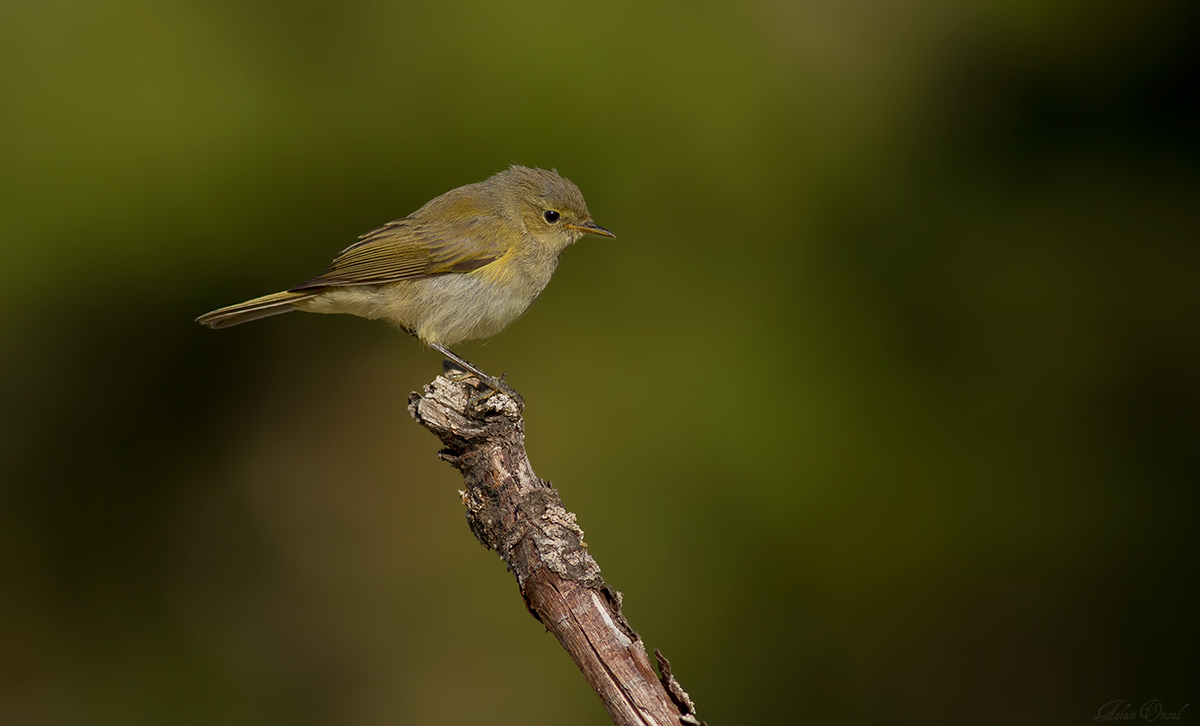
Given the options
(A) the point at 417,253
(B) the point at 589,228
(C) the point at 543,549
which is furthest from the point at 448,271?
(C) the point at 543,549

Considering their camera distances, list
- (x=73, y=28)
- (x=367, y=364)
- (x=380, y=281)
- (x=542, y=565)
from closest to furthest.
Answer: (x=542, y=565) → (x=380, y=281) → (x=73, y=28) → (x=367, y=364)

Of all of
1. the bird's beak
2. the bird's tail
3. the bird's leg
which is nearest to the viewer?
the bird's leg

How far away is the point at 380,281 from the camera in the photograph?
189 inches

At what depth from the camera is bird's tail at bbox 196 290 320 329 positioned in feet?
15.6

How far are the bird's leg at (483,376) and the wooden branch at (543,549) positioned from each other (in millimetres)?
109

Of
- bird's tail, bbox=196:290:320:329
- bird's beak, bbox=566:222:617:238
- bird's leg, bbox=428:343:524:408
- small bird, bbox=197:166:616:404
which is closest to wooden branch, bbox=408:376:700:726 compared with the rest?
bird's leg, bbox=428:343:524:408

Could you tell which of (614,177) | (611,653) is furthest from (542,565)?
(614,177)

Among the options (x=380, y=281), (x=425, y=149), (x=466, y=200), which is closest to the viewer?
(x=380, y=281)

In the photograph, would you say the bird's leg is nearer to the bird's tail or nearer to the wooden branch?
the wooden branch

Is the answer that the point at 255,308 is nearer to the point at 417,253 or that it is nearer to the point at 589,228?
the point at 417,253

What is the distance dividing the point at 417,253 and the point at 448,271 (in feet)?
0.69

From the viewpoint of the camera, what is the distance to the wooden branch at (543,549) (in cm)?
266

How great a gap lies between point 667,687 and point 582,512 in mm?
3788

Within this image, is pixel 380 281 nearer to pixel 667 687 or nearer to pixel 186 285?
pixel 186 285
